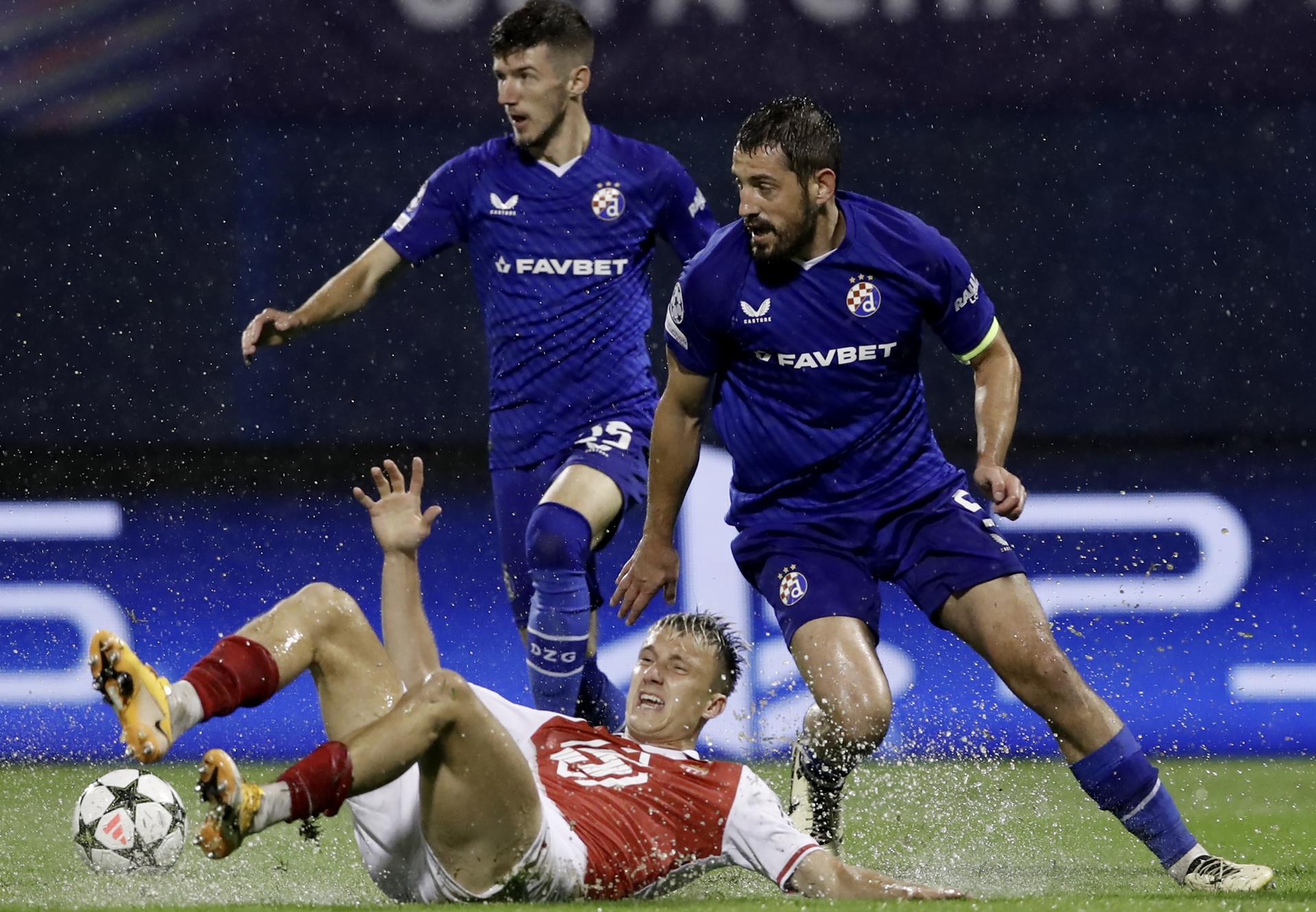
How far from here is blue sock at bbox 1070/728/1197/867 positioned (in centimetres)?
468

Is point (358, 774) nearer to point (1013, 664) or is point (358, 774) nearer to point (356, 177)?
point (1013, 664)

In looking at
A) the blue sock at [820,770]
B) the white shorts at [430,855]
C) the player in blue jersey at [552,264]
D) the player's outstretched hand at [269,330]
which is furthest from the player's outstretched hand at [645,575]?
the player's outstretched hand at [269,330]

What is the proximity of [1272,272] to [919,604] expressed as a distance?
3.44 metres

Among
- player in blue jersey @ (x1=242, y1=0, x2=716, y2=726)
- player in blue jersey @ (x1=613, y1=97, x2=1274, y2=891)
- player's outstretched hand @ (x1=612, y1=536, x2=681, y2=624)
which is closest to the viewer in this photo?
player in blue jersey @ (x1=613, y1=97, x2=1274, y2=891)

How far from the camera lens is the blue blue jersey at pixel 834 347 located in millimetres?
4984

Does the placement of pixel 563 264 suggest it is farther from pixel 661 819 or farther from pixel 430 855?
pixel 430 855

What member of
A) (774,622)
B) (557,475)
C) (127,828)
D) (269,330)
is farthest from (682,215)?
(127,828)

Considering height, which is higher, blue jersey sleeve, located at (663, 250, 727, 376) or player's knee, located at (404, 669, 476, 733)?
blue jersey sleeve, located at (663, 250, 727, 376)

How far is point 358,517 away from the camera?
26.2 ft

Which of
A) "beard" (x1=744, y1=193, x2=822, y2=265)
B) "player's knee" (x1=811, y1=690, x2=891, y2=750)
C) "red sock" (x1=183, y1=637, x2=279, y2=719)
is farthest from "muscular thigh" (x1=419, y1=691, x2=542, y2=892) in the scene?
"beard" (x1=744, y1=193, x2=822, y2=265)

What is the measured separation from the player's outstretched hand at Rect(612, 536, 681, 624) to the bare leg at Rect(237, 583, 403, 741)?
3.00ft

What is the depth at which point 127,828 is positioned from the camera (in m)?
4.86

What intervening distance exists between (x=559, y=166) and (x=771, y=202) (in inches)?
66.7

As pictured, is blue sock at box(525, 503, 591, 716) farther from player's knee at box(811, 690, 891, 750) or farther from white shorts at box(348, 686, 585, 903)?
white shorts at box(348, 686, 585, 903)
